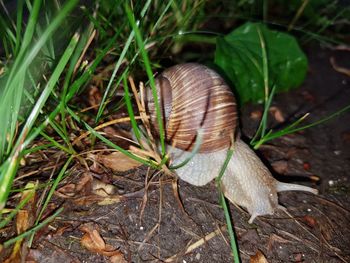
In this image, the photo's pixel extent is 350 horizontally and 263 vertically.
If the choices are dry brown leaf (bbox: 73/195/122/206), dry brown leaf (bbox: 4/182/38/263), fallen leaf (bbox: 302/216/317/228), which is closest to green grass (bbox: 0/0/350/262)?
dry brown leaf (bbox: 4/182/38/263)

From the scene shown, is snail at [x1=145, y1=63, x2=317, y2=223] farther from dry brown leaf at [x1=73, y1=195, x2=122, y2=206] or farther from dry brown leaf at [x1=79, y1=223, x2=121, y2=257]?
dry brown leaf at [x1=79, y1=223, x2=121, y2=257]

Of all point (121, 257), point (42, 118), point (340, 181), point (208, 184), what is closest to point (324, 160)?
point (340, 181)

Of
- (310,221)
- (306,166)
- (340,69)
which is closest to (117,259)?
(310,221)

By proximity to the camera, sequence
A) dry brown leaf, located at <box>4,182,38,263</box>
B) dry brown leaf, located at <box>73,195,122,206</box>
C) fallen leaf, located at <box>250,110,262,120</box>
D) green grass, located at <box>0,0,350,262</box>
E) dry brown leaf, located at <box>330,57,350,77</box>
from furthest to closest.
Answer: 1. dry brown leaf, located at <box>330,57,350,77</box>
2. fallen leaf, located at <box>250,110,262,120</box>
3. dry brown leaf, located at <box>73,195,122,206</box>
4. dry brown leaf, located at <box>4,182,38,263</box>
5. green grass, located at <box>0,0,350,262</box>

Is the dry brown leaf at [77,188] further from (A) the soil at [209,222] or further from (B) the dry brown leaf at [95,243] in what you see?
(B) the dry brown leaf at [95,243]

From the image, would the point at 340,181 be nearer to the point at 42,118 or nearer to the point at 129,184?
the point at 129,184

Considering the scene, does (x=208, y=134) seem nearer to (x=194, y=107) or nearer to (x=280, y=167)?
(x=194, y=107)
